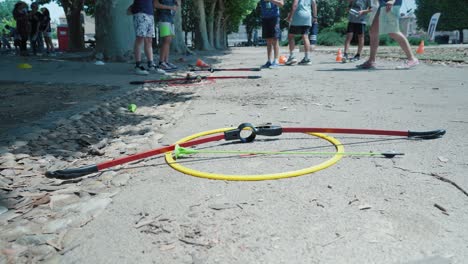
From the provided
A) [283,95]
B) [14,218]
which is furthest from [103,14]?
[14,218]

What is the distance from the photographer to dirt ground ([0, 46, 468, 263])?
1487 millimetres

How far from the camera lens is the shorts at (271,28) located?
873cm

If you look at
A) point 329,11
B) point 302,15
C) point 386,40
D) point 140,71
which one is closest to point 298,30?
point 302,15

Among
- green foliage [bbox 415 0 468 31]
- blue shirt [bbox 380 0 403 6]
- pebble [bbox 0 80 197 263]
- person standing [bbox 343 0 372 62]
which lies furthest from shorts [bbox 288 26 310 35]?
green foliage [bbox 415 0 468 31]

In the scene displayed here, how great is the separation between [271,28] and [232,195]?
7.36m

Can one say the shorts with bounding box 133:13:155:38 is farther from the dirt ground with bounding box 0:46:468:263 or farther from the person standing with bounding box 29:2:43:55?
the person standing with bounding box 29:2:43:55

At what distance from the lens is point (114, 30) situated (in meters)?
10.0

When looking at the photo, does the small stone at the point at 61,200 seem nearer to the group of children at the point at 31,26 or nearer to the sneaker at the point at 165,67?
the sneaker at the point at 165,67

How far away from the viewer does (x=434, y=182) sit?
204 cm

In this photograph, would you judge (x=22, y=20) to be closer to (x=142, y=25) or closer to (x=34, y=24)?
(x=34, y=24)

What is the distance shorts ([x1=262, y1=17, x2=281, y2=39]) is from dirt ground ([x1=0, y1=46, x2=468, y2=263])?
5.00 m

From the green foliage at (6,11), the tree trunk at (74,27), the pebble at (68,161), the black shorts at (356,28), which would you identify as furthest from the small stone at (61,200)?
the green foliage at (6,11)

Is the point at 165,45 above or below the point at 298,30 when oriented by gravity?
below

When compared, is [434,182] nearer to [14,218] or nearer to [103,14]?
[14,218]
